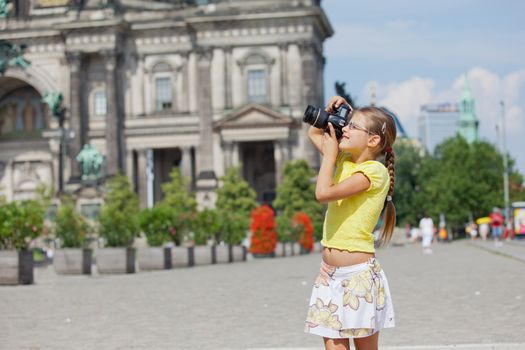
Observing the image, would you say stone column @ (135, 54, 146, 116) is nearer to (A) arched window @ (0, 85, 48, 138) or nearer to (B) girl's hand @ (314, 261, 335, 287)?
(A) arched window @ (0, 85, 48, 138)

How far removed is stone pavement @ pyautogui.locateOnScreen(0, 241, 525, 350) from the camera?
1198cm

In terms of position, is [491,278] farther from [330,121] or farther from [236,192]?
[236,192]

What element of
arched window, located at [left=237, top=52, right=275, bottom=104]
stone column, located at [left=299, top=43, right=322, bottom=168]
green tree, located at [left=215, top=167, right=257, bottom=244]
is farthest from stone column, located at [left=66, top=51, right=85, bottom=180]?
stone column, located at [left=299, top=43, right=322, bottom=168]

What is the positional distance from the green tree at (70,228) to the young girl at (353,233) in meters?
26.3

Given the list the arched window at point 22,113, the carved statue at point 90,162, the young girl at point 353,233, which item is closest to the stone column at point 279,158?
the carved statue at point 90,162

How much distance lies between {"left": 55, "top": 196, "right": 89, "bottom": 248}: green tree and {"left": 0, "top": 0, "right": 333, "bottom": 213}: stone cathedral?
39572 millimetres

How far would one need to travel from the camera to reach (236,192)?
6756 cm

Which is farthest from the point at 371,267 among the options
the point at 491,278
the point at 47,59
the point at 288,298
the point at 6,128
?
the point at 6,128

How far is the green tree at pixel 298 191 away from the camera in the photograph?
6788cm

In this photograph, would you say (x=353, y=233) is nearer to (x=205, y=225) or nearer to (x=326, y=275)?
(x=326, y=275)

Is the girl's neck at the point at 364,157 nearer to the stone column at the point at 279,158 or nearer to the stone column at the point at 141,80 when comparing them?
the stone column at the point at 279,158

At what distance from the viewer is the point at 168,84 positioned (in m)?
77.7

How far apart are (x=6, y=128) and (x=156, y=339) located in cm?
7433

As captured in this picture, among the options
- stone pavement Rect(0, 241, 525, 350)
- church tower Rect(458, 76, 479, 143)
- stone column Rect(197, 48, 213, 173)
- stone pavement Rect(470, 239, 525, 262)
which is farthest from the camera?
church tower Rect(458, 76, 479, 143)
